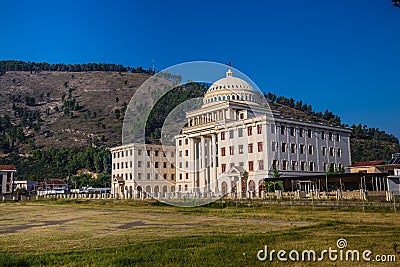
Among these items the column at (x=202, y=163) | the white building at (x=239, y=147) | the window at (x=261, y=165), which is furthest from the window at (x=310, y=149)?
the column at (x=202, y=163)

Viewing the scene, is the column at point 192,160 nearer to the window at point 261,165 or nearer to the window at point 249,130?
the window at point 249,130

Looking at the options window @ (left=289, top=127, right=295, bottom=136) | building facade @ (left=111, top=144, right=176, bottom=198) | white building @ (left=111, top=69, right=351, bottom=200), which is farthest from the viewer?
building facade @ (left=111, top=144, right=176, bottom=198)

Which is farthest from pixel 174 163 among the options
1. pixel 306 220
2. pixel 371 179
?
pixel 306 220

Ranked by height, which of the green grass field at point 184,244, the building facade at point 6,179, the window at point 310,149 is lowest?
the green grass field at point 184,244

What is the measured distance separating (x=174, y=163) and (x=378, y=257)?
258 ft

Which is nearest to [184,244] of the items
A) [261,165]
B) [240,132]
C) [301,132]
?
[261,165]

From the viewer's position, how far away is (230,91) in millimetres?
80188

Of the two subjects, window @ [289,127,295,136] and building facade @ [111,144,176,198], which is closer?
window @ [289,127,295,136]

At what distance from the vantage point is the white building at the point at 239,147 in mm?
64312

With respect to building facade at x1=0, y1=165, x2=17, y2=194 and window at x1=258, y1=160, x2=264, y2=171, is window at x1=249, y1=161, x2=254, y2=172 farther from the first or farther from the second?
building facade at x1=0, y1=165, x2=17, y2=194

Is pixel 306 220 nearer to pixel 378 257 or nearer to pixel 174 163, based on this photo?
pixel 378 257

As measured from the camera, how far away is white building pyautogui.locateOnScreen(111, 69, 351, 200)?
2532 inches

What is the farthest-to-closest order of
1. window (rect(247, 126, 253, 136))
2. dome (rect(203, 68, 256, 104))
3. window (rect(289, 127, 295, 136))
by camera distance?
1. dome (rect(203, 68, 256, 104))
2. window (rect(289, 127, 295, 136))
3. window (rect(247, 126, 253, 136))

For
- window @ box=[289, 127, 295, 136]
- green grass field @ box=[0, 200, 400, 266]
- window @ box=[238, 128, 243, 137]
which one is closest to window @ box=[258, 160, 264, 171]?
window @ box=[238, 128, 243, 137]
